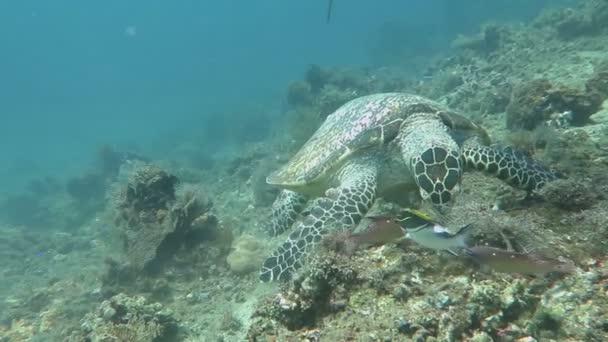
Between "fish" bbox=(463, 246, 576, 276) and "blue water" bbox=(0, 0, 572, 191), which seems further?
"blue water" bbox=(0, 0, 572, 191)

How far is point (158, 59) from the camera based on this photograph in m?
172

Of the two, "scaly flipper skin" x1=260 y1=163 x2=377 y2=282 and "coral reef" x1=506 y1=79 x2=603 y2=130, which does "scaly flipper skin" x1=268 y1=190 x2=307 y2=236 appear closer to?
"scaly flipper skin" x1=260 y1=163 x2=377 y2=282

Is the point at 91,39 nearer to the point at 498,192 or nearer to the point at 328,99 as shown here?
the point at 328,99

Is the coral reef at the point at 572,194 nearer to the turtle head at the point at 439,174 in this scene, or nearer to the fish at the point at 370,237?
the turtle head at the point at 439,174

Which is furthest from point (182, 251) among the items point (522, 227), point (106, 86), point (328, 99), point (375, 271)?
point (106, 86)

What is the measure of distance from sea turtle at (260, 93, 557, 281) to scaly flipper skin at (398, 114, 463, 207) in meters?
0.01

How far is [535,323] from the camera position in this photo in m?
2.25

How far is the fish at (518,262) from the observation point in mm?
2418

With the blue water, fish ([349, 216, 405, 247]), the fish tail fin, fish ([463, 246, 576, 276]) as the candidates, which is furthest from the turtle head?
the blue water

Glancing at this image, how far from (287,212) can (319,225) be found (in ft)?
8.68

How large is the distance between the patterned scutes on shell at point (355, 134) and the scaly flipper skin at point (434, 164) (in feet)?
1.85

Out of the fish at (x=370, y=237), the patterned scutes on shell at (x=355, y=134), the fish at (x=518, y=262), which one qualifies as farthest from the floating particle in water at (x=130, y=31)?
the fish at (x=518, y=262)

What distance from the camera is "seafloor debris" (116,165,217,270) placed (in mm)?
6926

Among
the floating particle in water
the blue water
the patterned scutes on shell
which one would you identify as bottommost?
the patterned scutes on shell
